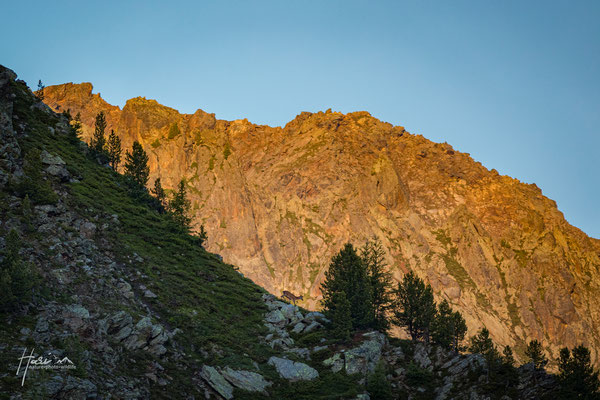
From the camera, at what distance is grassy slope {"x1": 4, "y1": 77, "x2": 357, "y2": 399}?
1502 inches

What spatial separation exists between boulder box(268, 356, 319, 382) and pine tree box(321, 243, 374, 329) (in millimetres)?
12349

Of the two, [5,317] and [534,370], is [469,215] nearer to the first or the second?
[534,370]

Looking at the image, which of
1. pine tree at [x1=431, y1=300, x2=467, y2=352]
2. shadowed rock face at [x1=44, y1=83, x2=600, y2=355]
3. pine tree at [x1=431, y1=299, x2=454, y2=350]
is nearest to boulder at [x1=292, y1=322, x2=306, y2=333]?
pine tree at [x1=431, y1=299, x2=454, y2=350]

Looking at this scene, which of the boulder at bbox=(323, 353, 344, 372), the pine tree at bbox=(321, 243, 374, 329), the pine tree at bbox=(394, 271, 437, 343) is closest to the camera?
the boulder at bbox=(323, 353, 344, 372)

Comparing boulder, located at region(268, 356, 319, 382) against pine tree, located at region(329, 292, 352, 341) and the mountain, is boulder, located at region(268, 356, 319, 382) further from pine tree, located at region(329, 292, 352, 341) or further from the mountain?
pine tree, located at region(329, 292, 352, 341)

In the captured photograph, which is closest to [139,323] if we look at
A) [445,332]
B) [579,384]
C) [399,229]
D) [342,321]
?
[342,321]

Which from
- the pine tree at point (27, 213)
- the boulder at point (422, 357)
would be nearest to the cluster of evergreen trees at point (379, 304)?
the boulder at point (422, 357)

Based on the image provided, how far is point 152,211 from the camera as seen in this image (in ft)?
212

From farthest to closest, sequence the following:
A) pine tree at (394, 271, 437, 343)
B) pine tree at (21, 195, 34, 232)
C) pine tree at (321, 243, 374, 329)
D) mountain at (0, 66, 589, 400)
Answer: pine tree at (394, 271, 437, 343) < pine tree at (321, 243, 374, 329) < pine tree at (21, 195, 34, 232) < mountain at (0, 66, 589, 400)

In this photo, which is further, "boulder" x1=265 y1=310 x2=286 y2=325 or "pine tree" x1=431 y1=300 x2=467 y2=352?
"pine tree" x1=431 y1=300 x2=467 y2=352

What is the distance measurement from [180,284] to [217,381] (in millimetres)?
15460

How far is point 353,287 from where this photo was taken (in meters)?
58.5

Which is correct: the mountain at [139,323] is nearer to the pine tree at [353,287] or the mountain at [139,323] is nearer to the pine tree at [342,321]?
the pine tree at [342,321]

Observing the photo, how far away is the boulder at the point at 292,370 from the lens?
133 feet
